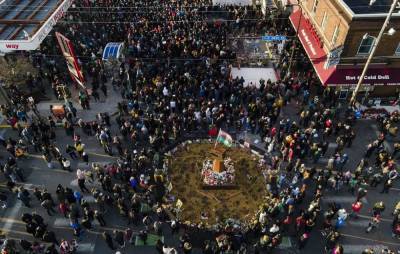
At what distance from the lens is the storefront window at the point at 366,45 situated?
21869 millimetres

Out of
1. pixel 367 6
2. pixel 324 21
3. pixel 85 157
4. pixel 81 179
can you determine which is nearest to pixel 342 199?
pixel 367 6

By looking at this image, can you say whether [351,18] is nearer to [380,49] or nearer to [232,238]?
[380,49]

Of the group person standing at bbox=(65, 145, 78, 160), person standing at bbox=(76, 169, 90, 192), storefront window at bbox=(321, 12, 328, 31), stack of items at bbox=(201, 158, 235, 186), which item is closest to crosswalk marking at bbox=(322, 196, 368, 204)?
stack of items at bbox=(201, 158, 235, 186)

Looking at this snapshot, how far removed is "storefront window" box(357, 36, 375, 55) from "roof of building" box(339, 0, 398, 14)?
5.42 ft

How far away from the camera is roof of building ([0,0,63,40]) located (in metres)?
25.4

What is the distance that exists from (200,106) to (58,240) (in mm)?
12081

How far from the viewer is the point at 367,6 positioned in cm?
2180

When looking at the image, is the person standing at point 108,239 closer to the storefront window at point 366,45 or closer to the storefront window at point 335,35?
the storefront window at point 335,35

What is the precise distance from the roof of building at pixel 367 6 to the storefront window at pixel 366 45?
1.65 m

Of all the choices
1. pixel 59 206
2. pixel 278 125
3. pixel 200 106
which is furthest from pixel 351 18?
pixel 59 206

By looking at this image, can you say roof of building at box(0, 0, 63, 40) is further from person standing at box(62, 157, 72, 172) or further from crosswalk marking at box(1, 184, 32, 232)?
crosswalk marking at box(1, 184, 32, 232)

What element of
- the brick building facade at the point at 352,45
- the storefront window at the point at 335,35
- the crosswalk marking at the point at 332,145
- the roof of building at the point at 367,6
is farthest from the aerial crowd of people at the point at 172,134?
the roof of building at the point at 367,6

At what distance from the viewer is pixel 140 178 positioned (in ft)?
59.4

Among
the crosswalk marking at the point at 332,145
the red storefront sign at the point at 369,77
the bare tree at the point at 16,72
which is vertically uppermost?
the red storefront sign at the point at 369,77
